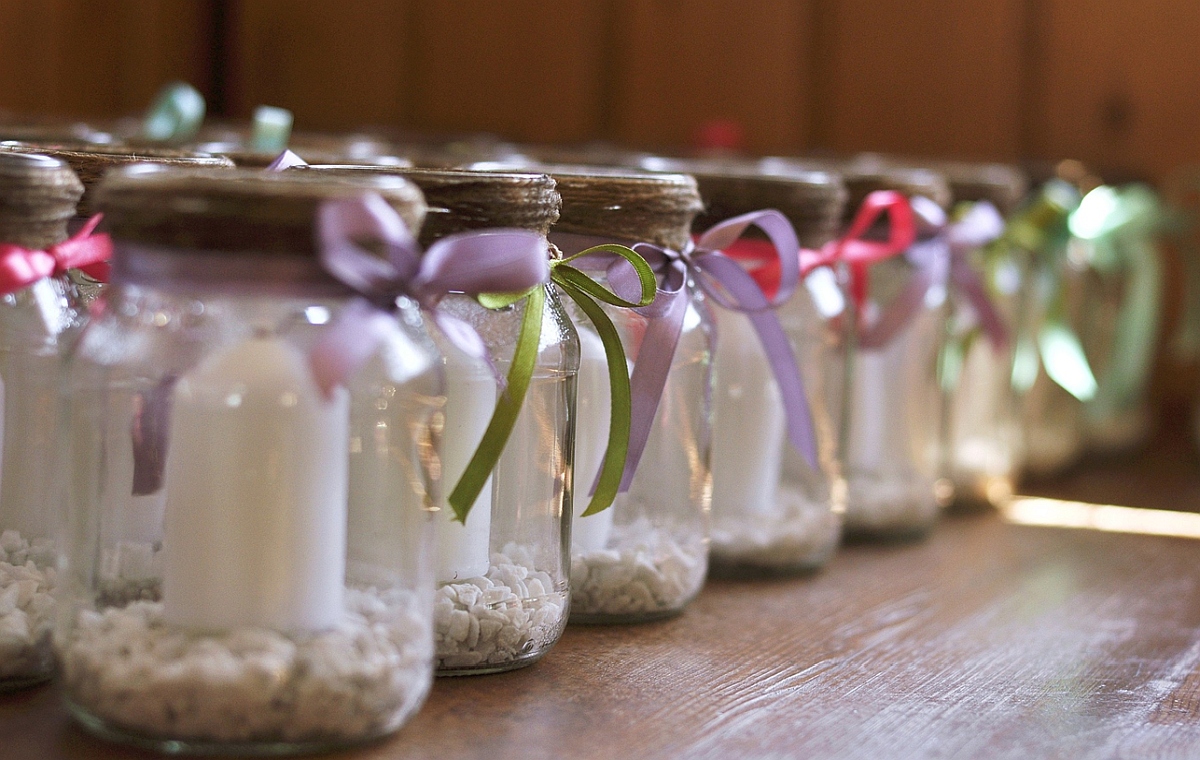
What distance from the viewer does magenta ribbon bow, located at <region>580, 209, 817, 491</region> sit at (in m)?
0.69

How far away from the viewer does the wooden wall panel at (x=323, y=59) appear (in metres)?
1.89

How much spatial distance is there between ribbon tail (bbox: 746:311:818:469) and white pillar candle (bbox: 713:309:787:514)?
4 centimetres

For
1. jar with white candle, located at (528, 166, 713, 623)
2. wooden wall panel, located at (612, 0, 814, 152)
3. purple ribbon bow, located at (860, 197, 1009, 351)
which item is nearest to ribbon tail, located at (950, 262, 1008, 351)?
purple ribbon bow, located at (860, 197, 1009, 351)

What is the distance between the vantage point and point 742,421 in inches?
33.0

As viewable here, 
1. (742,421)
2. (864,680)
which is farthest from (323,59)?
(864,680)

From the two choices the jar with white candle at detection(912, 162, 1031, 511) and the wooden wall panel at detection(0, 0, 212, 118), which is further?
the wooden wall panel at detection(0, 0, 212, 118)

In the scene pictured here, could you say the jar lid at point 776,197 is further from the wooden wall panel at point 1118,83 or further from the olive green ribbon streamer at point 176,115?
the wooden wall panel at point 1118,83

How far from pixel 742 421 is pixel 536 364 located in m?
0.23

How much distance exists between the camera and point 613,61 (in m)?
1.81

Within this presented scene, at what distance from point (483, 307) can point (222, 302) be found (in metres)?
0.14

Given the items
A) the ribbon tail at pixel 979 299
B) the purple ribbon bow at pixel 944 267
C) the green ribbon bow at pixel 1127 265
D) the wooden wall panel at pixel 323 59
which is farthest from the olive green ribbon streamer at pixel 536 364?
the wooden wall panel at pixel 323 59

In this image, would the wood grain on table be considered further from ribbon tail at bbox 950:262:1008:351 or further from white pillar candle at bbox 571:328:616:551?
ribbon tail at bbox 950:262:1008:351

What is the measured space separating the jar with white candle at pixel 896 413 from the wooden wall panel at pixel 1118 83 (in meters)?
0.66

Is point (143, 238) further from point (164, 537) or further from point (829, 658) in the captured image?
point (829, 658)
